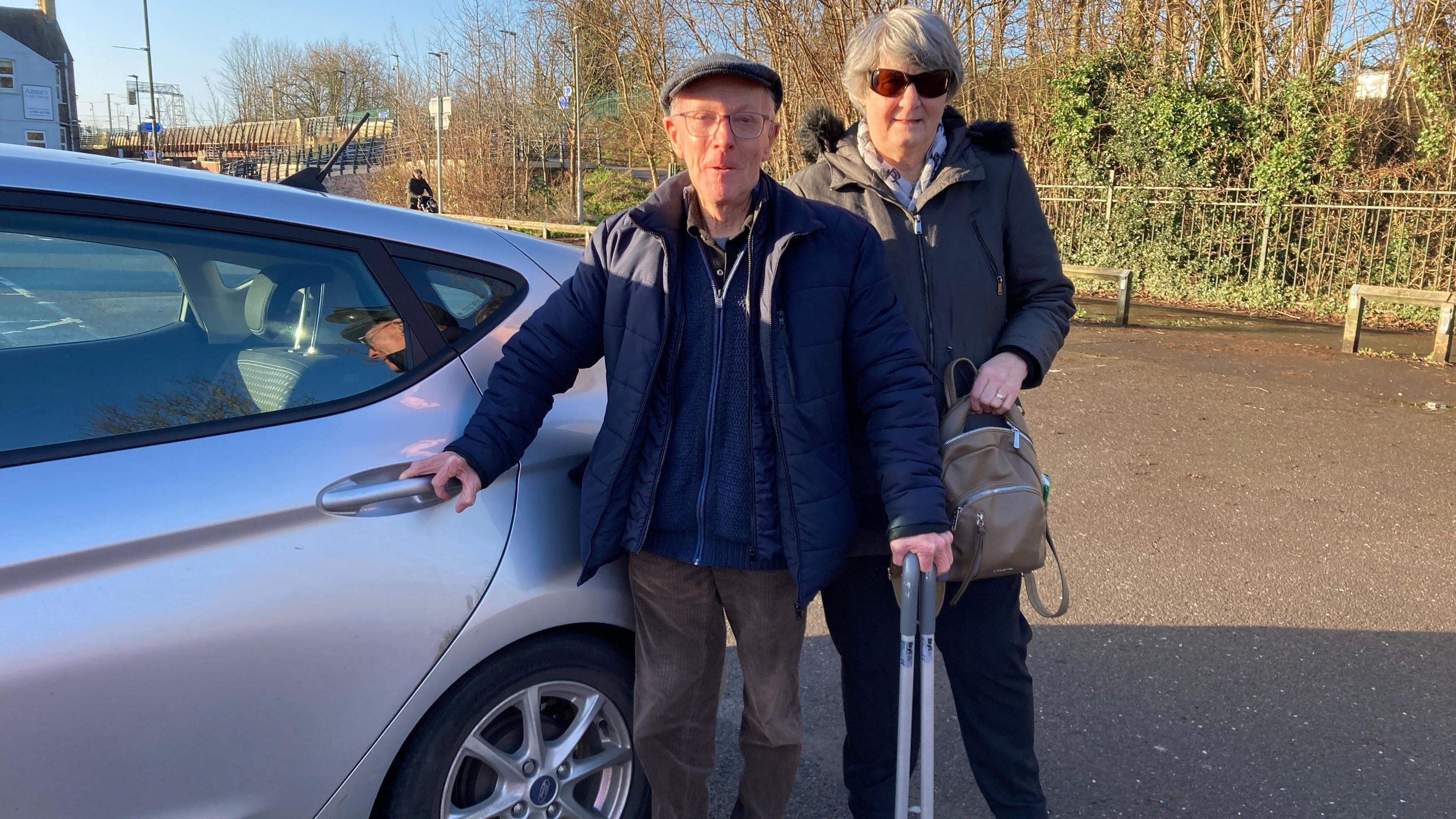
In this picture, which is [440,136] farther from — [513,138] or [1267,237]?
[1267,237]

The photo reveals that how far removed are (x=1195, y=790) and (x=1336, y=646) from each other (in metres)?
1.31

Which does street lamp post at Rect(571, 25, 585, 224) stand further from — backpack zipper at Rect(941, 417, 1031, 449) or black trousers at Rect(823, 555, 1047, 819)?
backpack zipper at Rect(941, 417, 1031, 449)

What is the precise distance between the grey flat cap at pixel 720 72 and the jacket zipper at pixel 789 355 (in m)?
0.45

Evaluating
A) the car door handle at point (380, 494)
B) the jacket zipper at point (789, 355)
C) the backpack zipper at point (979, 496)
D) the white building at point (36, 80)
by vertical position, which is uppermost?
the white building at point (36, 80)

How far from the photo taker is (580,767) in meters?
2.39

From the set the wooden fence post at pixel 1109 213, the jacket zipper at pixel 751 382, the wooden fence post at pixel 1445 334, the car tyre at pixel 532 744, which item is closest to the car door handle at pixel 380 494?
the car tyre at pixel 532 744

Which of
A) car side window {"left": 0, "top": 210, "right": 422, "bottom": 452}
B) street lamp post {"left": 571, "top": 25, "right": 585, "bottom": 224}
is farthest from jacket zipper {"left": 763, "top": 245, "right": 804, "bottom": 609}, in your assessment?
street lamp post {"left": 571, "top": 25, "right": 585, "bottom": 224}

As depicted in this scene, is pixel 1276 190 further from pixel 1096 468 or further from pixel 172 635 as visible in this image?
pixel 172 635

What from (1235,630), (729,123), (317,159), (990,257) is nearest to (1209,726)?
(1235,630)

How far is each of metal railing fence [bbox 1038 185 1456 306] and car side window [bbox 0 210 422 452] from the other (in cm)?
1317

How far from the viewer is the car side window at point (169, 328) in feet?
6.20

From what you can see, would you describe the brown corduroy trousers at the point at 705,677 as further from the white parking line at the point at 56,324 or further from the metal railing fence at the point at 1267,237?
the metal railing fence at the point at 1267,237

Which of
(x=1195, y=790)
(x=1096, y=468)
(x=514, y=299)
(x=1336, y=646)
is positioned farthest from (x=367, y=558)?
(x=1096, y=468)

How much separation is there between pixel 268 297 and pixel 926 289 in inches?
55.4
